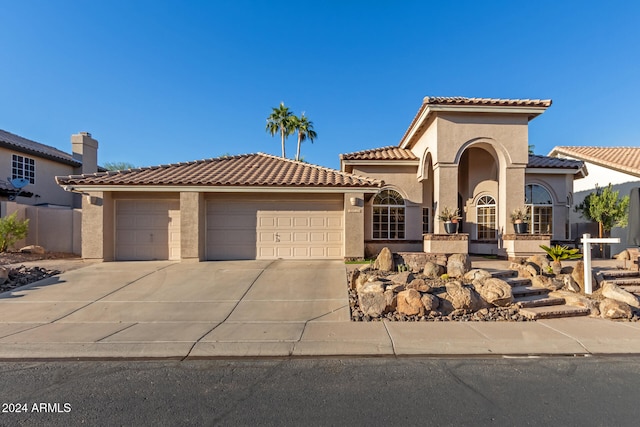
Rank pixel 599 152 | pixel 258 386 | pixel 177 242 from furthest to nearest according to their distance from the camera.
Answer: pixel 599 152 → pixel 177 242 → pixel 258 386

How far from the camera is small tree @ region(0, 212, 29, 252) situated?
12.3 meters

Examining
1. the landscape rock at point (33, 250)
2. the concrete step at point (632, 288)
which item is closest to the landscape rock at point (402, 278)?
the concrete step at point (632, 288)

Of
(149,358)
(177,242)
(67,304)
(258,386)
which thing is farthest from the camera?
(177,242)

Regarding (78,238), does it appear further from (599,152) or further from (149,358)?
(599,152)

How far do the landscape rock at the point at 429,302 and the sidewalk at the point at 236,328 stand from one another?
43 cm

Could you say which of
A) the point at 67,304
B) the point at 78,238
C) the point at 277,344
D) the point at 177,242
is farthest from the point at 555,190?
the point at 78,238

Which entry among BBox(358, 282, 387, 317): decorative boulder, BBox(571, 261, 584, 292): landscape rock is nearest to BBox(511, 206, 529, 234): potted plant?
BBox(571, 261, 584, 292): landscape rock

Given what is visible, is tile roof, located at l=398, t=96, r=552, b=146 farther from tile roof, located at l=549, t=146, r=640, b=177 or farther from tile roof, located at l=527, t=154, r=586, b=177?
tile roof, located at l=549, t=146, r=640, b=177

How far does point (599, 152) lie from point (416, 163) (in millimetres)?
14865

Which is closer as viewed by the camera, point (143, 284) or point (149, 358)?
point (149, 358)

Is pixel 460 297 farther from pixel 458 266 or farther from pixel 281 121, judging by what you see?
pixel 281 121

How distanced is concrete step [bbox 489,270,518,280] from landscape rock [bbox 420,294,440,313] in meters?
2.93

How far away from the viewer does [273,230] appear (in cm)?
1230

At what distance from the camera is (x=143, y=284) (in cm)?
895
